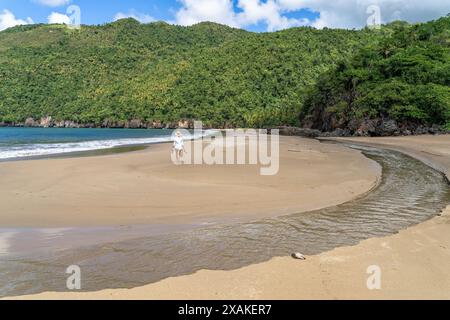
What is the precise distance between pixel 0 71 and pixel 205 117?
90.9 metres

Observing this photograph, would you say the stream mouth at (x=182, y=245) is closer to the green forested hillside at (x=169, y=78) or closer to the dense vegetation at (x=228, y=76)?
the dense vegetation at (x=228, y=76)

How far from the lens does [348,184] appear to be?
11711 mm

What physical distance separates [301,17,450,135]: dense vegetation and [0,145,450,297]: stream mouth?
36.3 meters

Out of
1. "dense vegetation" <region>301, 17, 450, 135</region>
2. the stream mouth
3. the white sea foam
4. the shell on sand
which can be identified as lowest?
the stream mouth

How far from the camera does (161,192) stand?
33.4 ft

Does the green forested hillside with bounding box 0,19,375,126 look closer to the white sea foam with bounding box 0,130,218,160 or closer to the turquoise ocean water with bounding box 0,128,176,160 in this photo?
the turquoise ocean water with bounding box 0,128,176,160

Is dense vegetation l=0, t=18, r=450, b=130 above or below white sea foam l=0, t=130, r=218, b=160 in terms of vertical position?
above

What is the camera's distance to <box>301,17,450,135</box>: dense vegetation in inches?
1606

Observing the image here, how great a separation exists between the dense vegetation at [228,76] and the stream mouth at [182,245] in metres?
38.2

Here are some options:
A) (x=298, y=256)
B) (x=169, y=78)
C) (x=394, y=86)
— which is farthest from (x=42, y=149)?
(x=169, y=78)

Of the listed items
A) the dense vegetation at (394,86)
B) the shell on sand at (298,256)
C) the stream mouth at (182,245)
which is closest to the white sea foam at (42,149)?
the stream mouth at (182,245)

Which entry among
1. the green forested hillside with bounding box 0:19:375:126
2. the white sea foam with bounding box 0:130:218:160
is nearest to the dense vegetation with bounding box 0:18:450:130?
the green forested hillside with bounding box 0:19:375:126

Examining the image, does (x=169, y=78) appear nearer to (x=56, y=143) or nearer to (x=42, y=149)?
(x=56, y=143)

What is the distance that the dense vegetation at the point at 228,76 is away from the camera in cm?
4603
